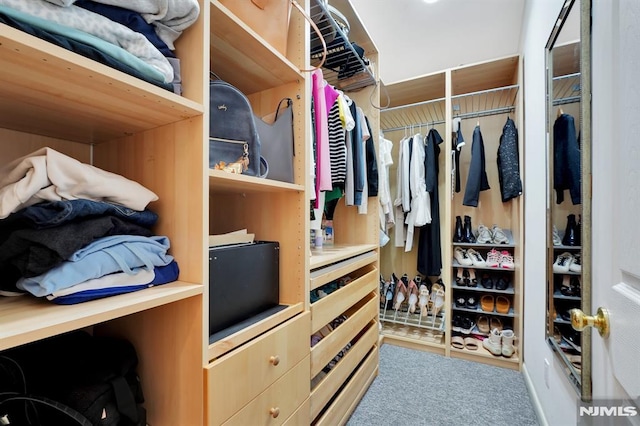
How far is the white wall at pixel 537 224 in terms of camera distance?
1.20 meters

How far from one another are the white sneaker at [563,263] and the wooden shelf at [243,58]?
3.86 feet

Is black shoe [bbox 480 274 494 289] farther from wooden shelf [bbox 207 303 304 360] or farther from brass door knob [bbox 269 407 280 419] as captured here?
brass door knob [bbox 269 407 280 419]

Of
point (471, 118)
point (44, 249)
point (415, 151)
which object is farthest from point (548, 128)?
point (44, 249)

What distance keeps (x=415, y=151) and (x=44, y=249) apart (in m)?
2.30

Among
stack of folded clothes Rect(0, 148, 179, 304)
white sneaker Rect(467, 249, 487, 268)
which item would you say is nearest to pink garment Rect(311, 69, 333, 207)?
stack of folded clothes Rect(0, 148, 179, 304)

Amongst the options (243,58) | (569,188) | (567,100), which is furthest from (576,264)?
(243,58)

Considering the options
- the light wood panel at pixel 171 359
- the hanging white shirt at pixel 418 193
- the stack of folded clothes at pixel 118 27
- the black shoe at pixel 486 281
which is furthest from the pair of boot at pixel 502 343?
the stack of folded clothes at pixel 118 27

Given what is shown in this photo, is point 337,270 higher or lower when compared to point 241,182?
lower

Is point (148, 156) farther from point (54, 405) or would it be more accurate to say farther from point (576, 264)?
point (576, 264)

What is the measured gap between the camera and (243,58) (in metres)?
0.95

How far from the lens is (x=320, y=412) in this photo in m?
1.24

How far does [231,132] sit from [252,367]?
70 cm

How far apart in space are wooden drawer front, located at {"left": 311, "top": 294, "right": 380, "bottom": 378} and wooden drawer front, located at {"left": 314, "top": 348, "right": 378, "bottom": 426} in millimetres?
246

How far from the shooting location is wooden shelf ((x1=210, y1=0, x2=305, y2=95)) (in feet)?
2.58
